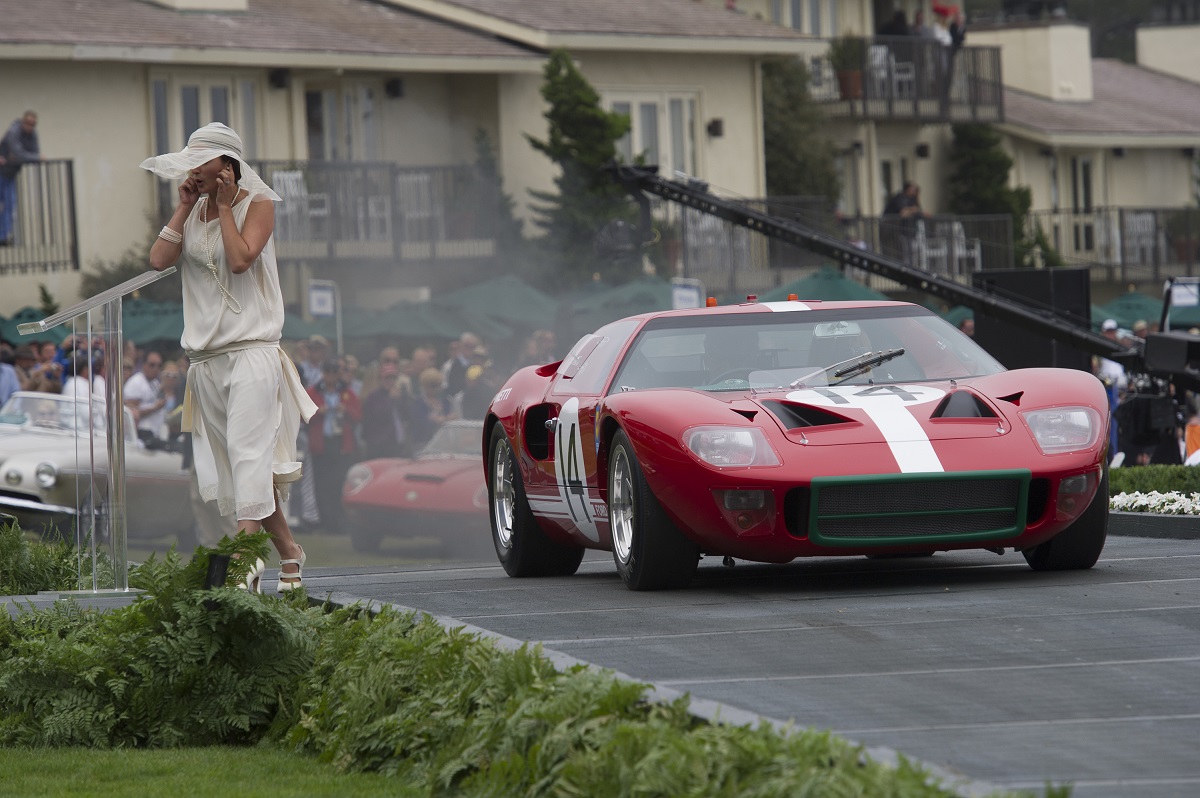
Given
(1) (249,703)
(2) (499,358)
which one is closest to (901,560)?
(1) (249,703)

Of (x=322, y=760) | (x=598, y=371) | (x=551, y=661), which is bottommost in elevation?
(x=322, y=760)

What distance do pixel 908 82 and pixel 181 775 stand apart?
37.8 metres

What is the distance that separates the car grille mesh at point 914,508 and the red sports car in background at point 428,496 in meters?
10.1

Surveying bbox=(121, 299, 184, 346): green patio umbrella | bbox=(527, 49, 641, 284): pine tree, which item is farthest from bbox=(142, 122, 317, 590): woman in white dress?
bbox=(527, 49, 641, 284): pine tree

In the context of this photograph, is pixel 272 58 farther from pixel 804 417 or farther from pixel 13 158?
pixel 804 417

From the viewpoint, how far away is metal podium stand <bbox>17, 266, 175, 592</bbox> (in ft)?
29.5

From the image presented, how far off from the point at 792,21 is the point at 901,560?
34.2m

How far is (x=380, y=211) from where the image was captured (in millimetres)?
31328

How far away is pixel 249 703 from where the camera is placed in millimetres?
7160

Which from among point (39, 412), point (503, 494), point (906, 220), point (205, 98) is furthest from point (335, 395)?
point (906, 220)

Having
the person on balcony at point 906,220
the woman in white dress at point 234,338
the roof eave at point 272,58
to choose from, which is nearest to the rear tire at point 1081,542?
the woman in white dress at point 234,338

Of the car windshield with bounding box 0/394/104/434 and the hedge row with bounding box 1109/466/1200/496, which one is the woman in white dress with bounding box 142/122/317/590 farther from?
the car windshield with bounding box 0/394/104/434

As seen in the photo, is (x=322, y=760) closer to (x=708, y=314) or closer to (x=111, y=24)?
(x=708, y=314)

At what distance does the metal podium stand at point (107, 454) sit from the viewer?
29.5ft
